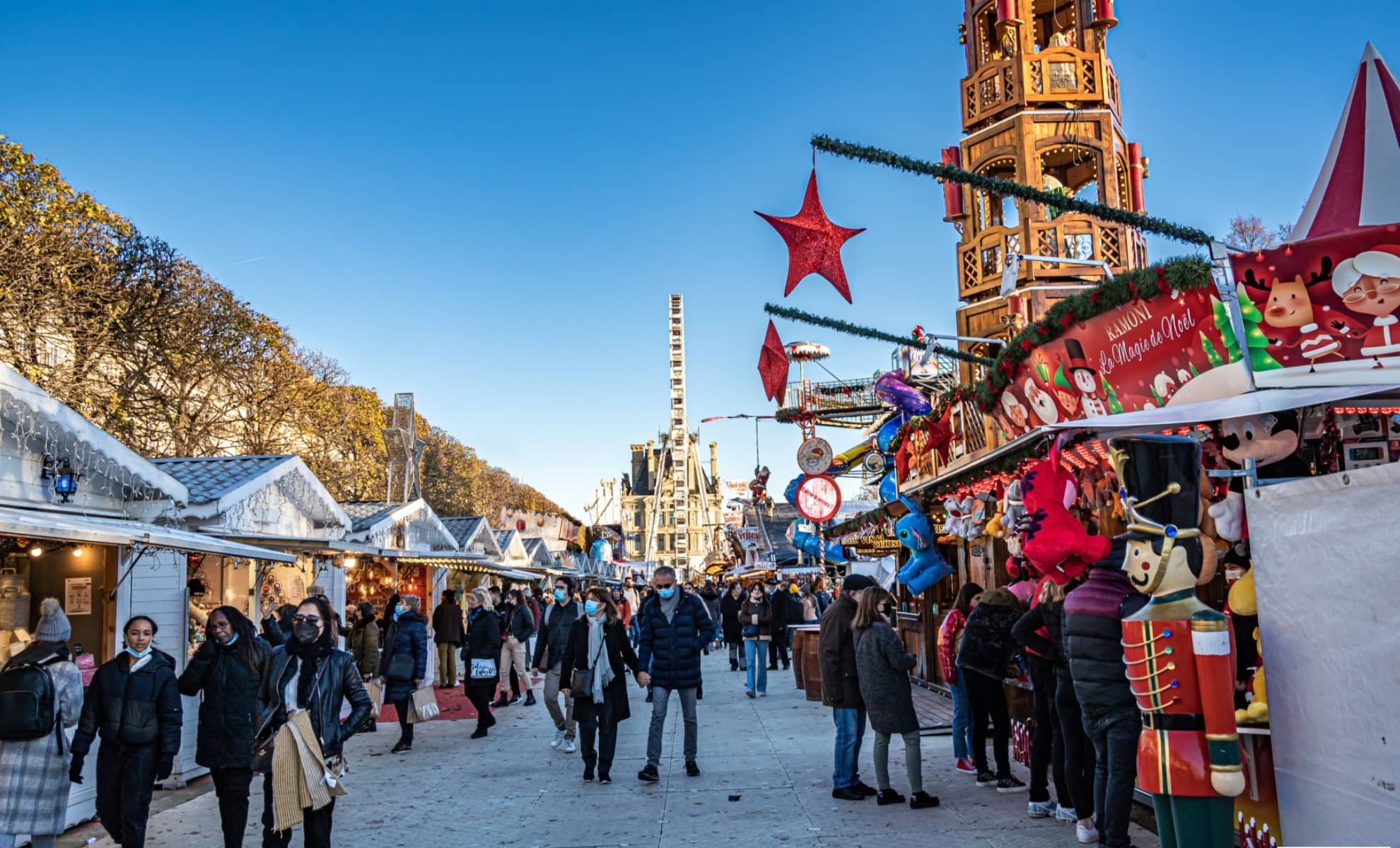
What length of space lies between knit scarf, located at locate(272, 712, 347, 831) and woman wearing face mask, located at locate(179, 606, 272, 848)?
19.3 inches

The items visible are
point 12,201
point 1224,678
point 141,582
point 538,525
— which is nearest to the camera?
point 1224,678

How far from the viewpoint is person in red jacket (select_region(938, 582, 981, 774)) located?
8172mm

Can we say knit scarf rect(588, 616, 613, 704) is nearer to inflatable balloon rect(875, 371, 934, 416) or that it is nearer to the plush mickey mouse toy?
the plush mickey mouse toy

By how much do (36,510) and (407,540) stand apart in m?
10.4

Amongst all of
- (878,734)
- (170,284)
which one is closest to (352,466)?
(170,284)

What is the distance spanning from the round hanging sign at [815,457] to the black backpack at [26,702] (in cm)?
1511

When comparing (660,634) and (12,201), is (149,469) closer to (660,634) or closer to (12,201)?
(660,634)

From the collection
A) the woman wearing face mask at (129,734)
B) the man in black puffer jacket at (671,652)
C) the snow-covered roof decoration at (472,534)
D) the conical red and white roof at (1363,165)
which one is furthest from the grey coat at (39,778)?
the snow-covered roof decoration at (472,534)

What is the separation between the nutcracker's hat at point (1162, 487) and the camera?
452cm

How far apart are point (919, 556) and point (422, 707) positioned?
248 inches

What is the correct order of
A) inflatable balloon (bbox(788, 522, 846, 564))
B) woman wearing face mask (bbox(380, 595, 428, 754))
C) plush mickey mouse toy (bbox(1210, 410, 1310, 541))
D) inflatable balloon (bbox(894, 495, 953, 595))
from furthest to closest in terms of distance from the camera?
inflatable balloon (bbox(788, 522, 846, 564)) → inflatable balloon (bbox(894, 495, 953, 595)) → woman wearing face mask (bbox(380, 595, 428, 754)) → plush mickey mouse toy (bbox(1210, 410, 1310, 541))

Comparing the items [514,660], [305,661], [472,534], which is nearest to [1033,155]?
[514,660]

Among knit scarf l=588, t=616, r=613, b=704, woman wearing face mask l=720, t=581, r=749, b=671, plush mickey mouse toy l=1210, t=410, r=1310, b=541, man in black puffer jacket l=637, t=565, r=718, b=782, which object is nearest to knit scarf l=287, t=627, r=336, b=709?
knit scarf l=588, t=616, r=613, b=704

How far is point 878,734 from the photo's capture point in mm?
7289
